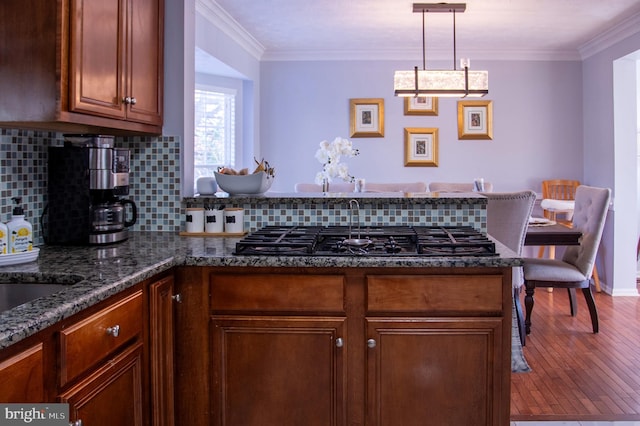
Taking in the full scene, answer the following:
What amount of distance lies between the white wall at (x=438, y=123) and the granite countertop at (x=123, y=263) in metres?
3.78

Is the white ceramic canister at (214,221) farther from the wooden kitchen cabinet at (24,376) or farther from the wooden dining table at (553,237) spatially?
the wooden dining table at (553,237)

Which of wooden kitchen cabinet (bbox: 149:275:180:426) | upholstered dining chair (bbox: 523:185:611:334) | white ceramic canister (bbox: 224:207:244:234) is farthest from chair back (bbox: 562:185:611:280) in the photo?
wooden kitchen cabinet (bbox: 149:275:180:426)

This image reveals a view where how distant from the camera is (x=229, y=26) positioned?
4.89m

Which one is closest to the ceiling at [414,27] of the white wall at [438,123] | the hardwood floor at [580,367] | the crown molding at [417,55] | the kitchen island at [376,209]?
the crown molding at [417,55]

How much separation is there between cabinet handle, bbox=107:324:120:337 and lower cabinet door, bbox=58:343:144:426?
7cm

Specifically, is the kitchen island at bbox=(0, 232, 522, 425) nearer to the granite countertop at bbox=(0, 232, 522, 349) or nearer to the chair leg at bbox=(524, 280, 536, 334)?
the granite countertop at bbox=(0, 232, 522, 349)

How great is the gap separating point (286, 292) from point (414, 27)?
3685mm

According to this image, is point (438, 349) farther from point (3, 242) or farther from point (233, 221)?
point (3, 242)

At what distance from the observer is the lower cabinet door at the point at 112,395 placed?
1.43m

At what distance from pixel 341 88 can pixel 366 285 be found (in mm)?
4441

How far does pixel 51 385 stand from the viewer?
1.31 meters

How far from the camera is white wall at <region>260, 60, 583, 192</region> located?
6066 mm

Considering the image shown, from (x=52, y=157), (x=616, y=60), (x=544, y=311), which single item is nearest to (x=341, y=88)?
(x=616, y=60)

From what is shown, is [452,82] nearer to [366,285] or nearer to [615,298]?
[615,298]
